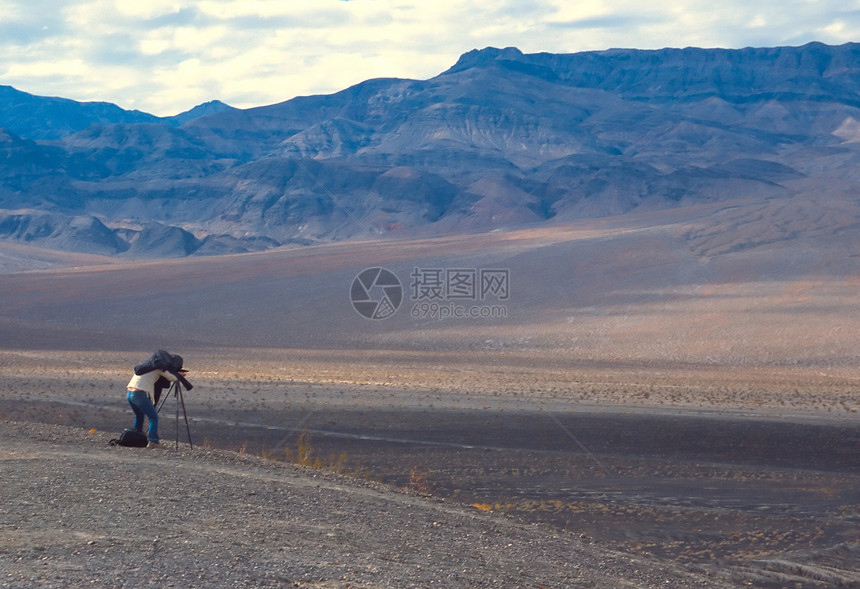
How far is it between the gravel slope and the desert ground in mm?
371

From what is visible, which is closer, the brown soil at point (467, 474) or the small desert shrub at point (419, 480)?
the brown soil at point (467, 474)

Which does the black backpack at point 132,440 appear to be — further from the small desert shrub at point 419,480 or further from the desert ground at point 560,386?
the small desert shrub at point 419,480

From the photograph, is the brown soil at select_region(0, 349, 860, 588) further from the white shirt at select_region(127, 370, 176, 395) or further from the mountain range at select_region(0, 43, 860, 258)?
the mountain range at select_region(0, 43, 860, 258)

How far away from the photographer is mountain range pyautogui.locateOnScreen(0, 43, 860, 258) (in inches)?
4050

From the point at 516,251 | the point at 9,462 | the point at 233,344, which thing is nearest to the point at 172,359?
the point at 9,462

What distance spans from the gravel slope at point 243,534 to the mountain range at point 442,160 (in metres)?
69.2

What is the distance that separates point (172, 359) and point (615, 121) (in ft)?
497

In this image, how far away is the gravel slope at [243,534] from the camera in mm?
5738

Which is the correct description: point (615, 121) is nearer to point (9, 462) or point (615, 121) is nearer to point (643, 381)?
point (643, 381)

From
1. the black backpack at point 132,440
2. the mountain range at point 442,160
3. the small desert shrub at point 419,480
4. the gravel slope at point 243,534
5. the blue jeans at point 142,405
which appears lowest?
the small desert shrub at point 419,480

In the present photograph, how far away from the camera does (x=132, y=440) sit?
9359 mm

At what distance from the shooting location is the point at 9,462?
797 cm

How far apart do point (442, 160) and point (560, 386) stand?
11622cm

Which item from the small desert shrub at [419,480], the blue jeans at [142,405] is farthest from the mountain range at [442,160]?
the blue jeans at [142,405]
